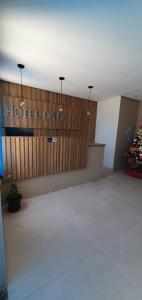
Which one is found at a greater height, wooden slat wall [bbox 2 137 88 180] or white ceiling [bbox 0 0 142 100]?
white ceiling [bbox 0 0 142 100]

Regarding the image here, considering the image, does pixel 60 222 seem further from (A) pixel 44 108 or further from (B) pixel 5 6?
(A) pixel 44 108

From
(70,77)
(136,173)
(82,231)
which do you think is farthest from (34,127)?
(136,173)

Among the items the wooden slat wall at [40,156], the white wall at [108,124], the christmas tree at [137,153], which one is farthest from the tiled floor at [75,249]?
the white wall at [108,124]

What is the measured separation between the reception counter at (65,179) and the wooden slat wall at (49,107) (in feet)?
4.87

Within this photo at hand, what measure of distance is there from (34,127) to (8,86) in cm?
127

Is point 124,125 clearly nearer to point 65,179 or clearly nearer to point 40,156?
point 65,179

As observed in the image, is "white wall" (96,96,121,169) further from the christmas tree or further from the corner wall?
the christmas tree

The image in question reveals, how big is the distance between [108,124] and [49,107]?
7.82 feet

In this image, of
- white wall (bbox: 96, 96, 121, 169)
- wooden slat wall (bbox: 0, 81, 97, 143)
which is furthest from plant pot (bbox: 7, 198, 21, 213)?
white wall (bbox: 96, 96, 121, 169)

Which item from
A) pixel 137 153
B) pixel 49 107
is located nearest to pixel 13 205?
pixel 49 107

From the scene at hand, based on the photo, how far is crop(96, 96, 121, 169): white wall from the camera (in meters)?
5.03

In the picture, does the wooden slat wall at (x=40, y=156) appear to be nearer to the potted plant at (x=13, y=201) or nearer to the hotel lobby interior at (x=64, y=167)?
the hotel lobby interior at (x=64, y=167)

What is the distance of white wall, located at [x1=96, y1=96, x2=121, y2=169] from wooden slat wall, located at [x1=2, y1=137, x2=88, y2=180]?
176 cm

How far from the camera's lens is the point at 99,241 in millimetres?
1979
